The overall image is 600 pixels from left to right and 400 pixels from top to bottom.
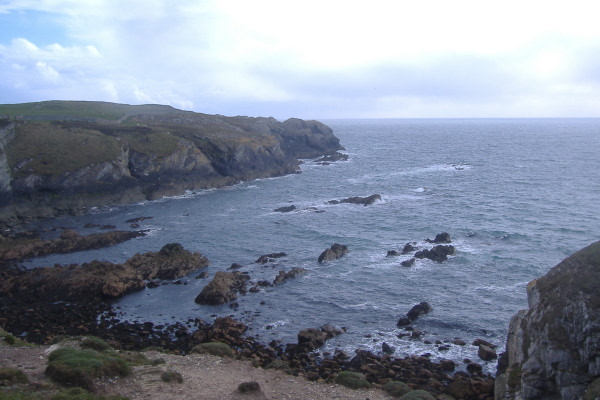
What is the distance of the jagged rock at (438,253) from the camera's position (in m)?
49.5

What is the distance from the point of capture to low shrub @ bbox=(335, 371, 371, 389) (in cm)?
2674

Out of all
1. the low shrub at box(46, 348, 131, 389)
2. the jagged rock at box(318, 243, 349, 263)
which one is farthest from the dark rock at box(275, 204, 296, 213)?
the low shrub at box(46, 348, 131, 389)

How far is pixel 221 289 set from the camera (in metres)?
42.4

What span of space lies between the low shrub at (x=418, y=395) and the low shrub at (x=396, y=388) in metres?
0.73

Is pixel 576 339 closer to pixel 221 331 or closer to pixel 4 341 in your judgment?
pixel 221 331

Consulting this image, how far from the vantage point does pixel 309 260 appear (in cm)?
5153

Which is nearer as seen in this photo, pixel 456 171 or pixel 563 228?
pixel 563 228

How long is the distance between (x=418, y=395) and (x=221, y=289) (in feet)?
70.5

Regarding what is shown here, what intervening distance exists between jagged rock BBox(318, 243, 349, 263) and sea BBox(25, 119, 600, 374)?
2.77 feet

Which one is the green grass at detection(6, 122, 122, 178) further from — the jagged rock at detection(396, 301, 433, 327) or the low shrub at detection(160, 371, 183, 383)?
the jagged rock at detection(396, 301, 433, 327)

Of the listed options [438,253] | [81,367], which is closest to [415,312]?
[438,253]

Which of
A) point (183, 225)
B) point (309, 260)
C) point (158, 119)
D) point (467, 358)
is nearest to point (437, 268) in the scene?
point (309, 260)

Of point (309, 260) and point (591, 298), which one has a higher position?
point (591, 298)

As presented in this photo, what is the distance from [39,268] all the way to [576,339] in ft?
149
